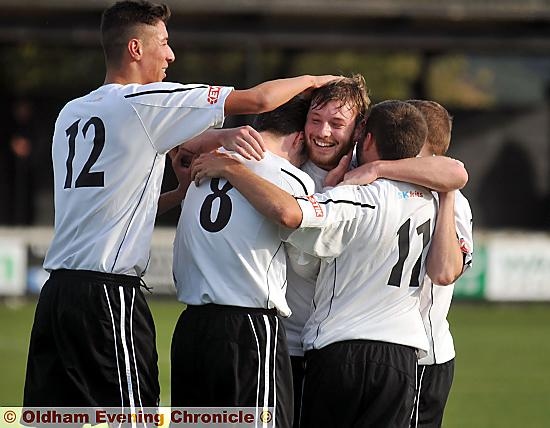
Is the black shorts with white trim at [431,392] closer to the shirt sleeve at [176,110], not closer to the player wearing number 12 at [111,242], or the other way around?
the player wearing number 12 at [111,242]

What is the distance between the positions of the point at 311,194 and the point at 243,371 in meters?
0.82

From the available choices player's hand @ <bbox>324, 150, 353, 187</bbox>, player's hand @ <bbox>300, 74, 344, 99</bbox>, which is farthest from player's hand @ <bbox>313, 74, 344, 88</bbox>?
player's hand @ <bbox>324, 150, 353, 187</bbox>

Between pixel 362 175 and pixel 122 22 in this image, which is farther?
pixel 122 22

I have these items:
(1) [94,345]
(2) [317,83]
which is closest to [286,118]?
(2) [317,83]

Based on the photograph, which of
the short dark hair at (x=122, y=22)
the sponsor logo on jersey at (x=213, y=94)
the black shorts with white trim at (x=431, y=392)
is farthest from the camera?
the black shorts with white trim at (x=431, y=392)

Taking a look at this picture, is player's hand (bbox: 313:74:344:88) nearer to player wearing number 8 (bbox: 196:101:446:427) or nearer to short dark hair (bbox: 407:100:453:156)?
player wearing number 8 (bbox: 196:101:446:427)

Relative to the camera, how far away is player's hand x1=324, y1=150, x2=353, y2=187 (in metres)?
5.40

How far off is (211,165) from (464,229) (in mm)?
1282

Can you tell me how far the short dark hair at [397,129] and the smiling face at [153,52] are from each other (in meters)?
1.04

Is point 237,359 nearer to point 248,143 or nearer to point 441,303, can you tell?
point 248,143

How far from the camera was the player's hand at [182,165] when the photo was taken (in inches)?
233

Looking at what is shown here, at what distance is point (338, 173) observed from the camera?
5406 mm

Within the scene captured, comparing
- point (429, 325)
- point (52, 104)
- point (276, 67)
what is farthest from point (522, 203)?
point (429, 325)

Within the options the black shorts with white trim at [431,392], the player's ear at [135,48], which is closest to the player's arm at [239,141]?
the player's ear at [135,48]
